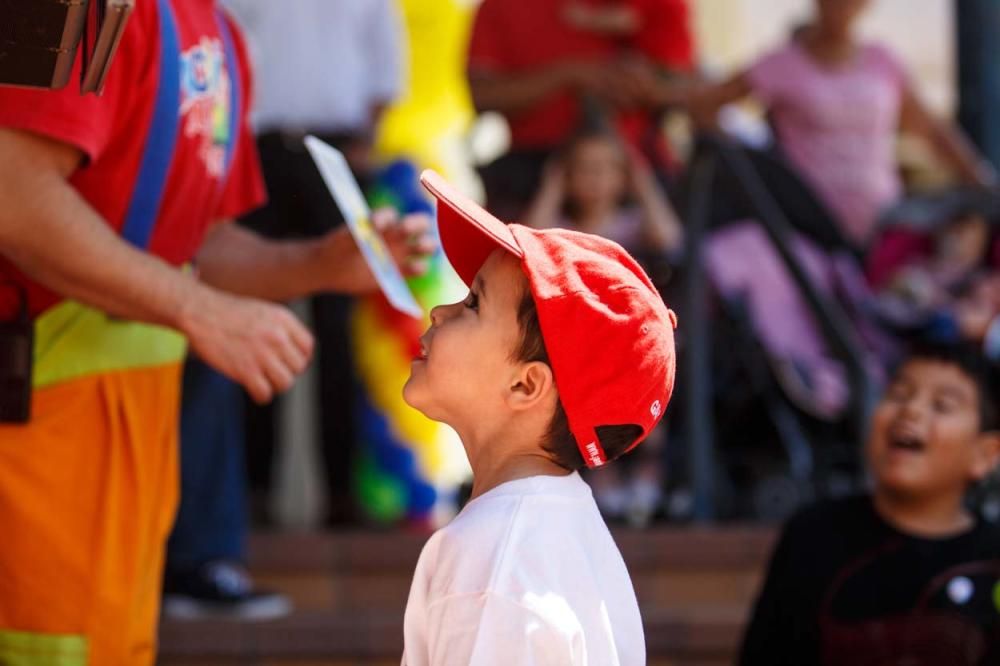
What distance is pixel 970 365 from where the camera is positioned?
12.4ft

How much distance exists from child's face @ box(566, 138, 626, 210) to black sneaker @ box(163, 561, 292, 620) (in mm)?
1841

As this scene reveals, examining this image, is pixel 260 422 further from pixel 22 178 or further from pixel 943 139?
pixel 22 178

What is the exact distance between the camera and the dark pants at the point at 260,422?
168 inches

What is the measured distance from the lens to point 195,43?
2721mm

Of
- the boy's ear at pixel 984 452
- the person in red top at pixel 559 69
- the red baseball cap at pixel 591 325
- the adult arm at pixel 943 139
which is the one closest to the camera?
the red baseball cap at pixel 591 325

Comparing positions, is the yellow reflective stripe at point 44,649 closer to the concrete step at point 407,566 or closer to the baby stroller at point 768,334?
the concrete step at point 407,566

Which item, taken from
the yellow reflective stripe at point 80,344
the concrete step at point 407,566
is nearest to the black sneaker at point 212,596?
the concrete step at point 407,566

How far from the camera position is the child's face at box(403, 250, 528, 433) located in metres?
2.30

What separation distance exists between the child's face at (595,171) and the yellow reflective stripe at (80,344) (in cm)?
296

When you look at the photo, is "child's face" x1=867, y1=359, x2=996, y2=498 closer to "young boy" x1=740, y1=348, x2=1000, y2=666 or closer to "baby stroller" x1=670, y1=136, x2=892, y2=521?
"young boy" x1=740, y1=348, x2=1000, y2=666

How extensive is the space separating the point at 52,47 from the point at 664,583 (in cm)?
321

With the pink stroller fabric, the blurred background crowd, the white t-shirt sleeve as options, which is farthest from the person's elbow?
the pink stroller fabric

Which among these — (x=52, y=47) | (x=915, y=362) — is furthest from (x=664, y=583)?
(x=52, y=47)

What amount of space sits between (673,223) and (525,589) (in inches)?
141
